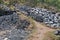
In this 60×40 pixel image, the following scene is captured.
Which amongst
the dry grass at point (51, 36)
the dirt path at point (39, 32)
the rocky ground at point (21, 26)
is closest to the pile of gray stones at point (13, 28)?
the rocky ground at point (21, 26)

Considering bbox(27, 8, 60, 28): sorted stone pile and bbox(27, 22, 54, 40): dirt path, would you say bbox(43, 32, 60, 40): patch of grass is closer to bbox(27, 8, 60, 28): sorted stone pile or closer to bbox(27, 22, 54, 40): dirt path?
bbox(27, 22, 54, 40): dirt path

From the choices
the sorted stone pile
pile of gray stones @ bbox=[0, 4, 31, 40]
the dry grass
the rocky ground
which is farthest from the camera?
the sorted stone pile

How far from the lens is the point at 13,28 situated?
15109 mm

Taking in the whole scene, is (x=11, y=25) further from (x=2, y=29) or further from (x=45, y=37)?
(x=45, y=37)

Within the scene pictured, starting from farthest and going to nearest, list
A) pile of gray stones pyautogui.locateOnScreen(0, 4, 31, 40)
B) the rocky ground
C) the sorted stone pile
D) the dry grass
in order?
the sorted stone pile < the rocky ground < pile of gray stones pyautogui.locateOnScreen(0, 4, 31, 40) < the dry grass

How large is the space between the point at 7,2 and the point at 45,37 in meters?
10.2

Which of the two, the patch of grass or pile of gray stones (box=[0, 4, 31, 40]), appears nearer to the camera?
the patch of grass

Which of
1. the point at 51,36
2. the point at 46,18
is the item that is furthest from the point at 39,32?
the point at 46,18

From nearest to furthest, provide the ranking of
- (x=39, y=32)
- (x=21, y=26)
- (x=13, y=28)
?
(x=39, y=32), (x=13, y=28), (x=21, y=26)

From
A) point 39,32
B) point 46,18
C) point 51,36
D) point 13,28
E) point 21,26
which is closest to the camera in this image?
Answer: point 51,36

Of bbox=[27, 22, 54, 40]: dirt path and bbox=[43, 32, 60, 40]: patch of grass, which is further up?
bbox=[43, 32, 60, 40]: patch of grass

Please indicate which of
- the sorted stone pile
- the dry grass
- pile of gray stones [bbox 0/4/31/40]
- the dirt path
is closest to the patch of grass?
the dry grass

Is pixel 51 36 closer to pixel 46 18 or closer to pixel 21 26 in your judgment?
pixel 21 26

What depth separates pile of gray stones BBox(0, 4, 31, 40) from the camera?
13.7 meters
